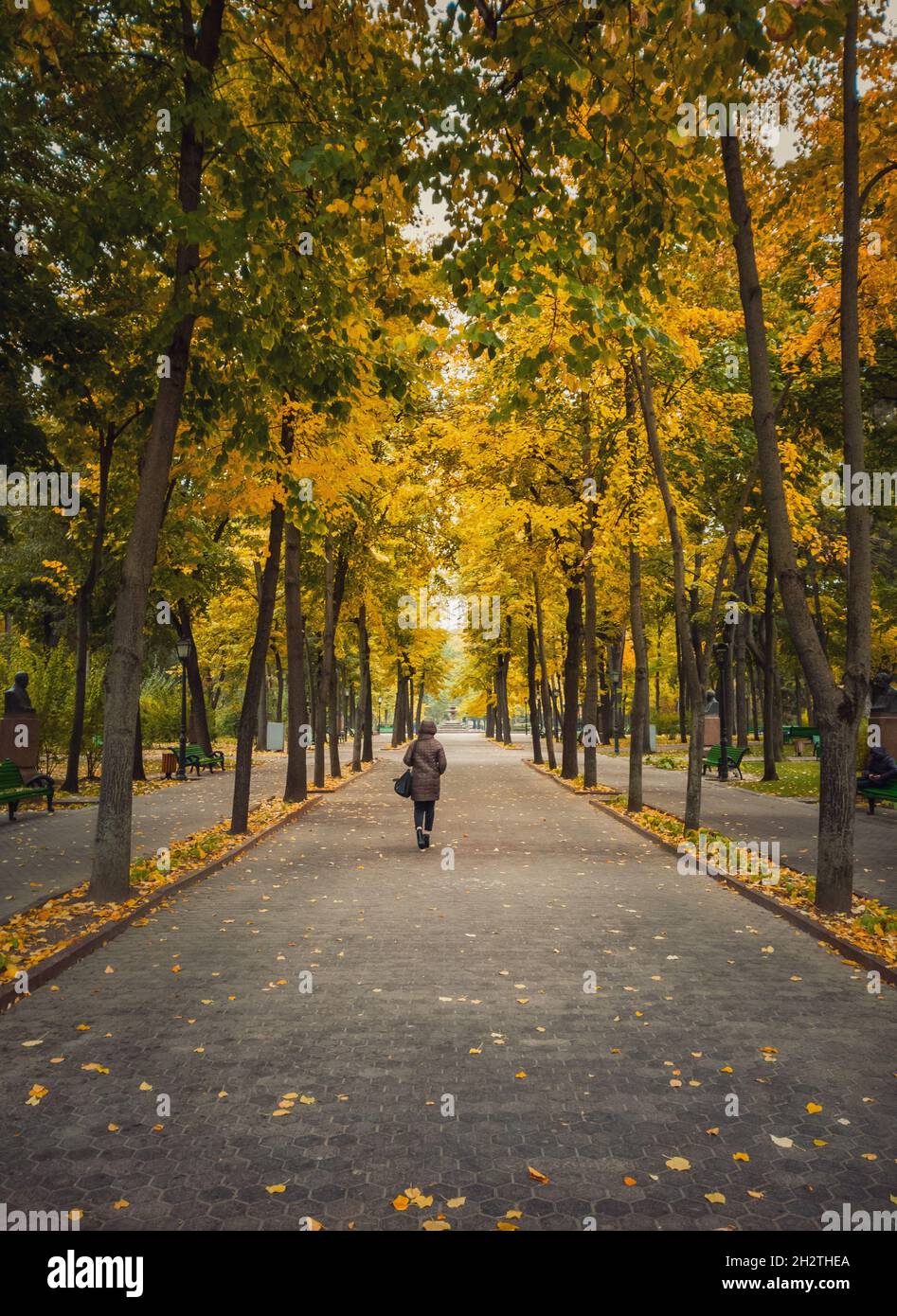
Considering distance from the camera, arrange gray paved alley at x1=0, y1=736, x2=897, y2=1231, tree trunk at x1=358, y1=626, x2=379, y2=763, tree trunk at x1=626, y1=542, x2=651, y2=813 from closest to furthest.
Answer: gray paved alley at x1=0, y1=736, x2=897, y2=1231, tree trunk at x1=626, y1=542, x2=651, y2=813, tree trunk at x1=358, y1=626, x2=379, y2=763

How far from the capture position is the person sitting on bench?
52.9 ft

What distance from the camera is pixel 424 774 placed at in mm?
13273

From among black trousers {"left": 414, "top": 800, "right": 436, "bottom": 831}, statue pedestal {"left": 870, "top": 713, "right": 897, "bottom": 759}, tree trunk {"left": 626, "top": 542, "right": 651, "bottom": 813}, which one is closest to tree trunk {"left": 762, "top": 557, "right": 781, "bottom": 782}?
statue pedestal {"left": 870, "top": 713, "right": 897, "bottom": 759}

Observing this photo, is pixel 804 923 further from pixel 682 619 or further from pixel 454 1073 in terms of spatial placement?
pixel 682 619

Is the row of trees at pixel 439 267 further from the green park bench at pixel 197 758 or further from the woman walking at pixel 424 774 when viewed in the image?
the green park bench at pixel 197 758

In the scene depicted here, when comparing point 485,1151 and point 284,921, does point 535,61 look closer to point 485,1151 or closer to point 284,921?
point 485,1151

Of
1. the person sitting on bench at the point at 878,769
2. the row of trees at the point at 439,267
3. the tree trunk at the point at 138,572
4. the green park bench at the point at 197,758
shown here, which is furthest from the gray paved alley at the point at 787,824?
the green park bench at the point at 197,758

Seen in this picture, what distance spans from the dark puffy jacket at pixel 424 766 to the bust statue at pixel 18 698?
10375 millimetres

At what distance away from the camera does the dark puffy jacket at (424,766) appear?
1323cm

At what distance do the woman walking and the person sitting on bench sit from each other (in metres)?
7.96

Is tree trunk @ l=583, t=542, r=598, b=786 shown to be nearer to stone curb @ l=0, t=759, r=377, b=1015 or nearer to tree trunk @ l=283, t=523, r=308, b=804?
tree trunk @ l=283, t=523, r=308, b=804

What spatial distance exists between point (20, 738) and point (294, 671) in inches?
227

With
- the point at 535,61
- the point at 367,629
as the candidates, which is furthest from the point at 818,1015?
the point at 367,629

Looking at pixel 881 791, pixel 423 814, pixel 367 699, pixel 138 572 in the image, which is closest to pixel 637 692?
pixel 881 791
